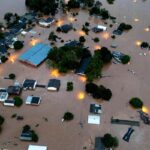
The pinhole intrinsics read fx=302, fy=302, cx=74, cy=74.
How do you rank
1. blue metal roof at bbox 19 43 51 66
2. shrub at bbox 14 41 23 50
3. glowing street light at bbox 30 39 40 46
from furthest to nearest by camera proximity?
glowing street light at bbox 30 39 40 46
shrub at bbox 14 41 23 50
blue metal roof at bbox 19 43 51 66

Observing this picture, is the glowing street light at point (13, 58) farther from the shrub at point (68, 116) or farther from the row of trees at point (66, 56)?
the shrub at point (68, 116)

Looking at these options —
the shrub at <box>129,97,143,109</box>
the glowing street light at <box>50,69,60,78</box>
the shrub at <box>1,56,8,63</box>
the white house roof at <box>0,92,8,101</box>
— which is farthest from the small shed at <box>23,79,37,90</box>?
the shrub at <box>129,97,143,109</box>

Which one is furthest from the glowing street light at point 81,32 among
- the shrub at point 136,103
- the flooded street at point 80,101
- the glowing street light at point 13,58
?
the shrub at point 136,103

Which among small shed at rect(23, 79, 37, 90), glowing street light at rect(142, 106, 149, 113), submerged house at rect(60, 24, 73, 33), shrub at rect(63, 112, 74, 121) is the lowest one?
shrub at rect(63, 112, 74, 121)

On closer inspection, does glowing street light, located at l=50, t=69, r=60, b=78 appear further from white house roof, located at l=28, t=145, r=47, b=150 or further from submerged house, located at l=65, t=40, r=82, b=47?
white house roof, located at l=28, t=145, r=47, b=150

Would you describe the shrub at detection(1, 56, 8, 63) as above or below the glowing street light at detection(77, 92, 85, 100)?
above

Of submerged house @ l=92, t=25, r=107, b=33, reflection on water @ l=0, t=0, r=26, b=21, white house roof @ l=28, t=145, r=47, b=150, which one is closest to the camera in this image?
white house roof @ l=28, t=145, r=47, b=150

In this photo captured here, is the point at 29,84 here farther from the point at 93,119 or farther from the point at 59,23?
the point at 59,23

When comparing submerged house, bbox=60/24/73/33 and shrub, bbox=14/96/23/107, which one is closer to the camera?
shrub, bbox=14/96/23/107
